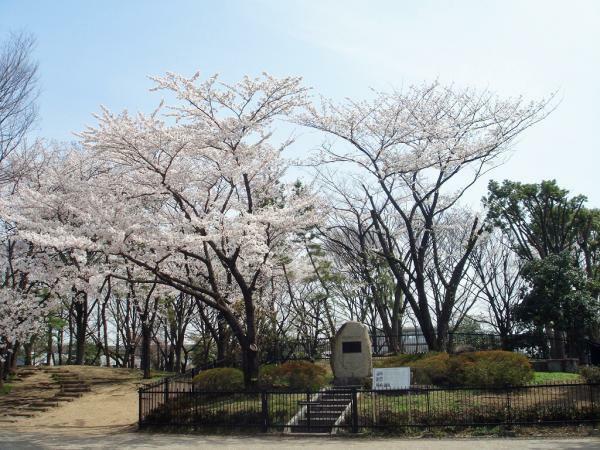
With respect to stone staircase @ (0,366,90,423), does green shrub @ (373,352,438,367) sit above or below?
above

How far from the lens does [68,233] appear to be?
16234 mm

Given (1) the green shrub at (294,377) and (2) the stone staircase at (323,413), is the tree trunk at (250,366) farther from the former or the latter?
(2) the stone staircase at (323,413)

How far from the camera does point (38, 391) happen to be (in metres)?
23.5

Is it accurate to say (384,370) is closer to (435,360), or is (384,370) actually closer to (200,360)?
(435,360)

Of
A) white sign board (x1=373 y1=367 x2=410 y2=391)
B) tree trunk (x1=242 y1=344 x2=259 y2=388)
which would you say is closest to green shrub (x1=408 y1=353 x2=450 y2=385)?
white sign board (x1=373 y1=367 x2=410 y2=391)

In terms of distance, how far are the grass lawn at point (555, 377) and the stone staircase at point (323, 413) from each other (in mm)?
5876

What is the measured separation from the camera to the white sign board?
16.2 meters

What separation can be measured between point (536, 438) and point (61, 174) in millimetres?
20312

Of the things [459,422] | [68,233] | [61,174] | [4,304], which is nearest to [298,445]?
[459,422]

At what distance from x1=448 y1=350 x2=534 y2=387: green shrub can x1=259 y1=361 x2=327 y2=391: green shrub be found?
3930mm

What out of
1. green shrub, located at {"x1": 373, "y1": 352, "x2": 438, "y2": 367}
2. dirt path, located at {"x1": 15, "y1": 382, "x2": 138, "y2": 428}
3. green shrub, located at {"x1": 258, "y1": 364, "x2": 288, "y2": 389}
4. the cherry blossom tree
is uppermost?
the cherry blossom tree

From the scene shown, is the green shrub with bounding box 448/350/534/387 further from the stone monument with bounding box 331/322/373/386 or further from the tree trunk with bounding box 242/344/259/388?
the tree trunk with bounding box 242/344/259/388

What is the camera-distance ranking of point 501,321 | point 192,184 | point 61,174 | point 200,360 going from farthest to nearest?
point 200,360
point 501,321
point 61,174
point 192,184

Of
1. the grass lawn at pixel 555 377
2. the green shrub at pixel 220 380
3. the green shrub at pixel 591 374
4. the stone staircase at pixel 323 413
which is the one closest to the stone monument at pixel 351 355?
the stone staircase at pixel 323 413
